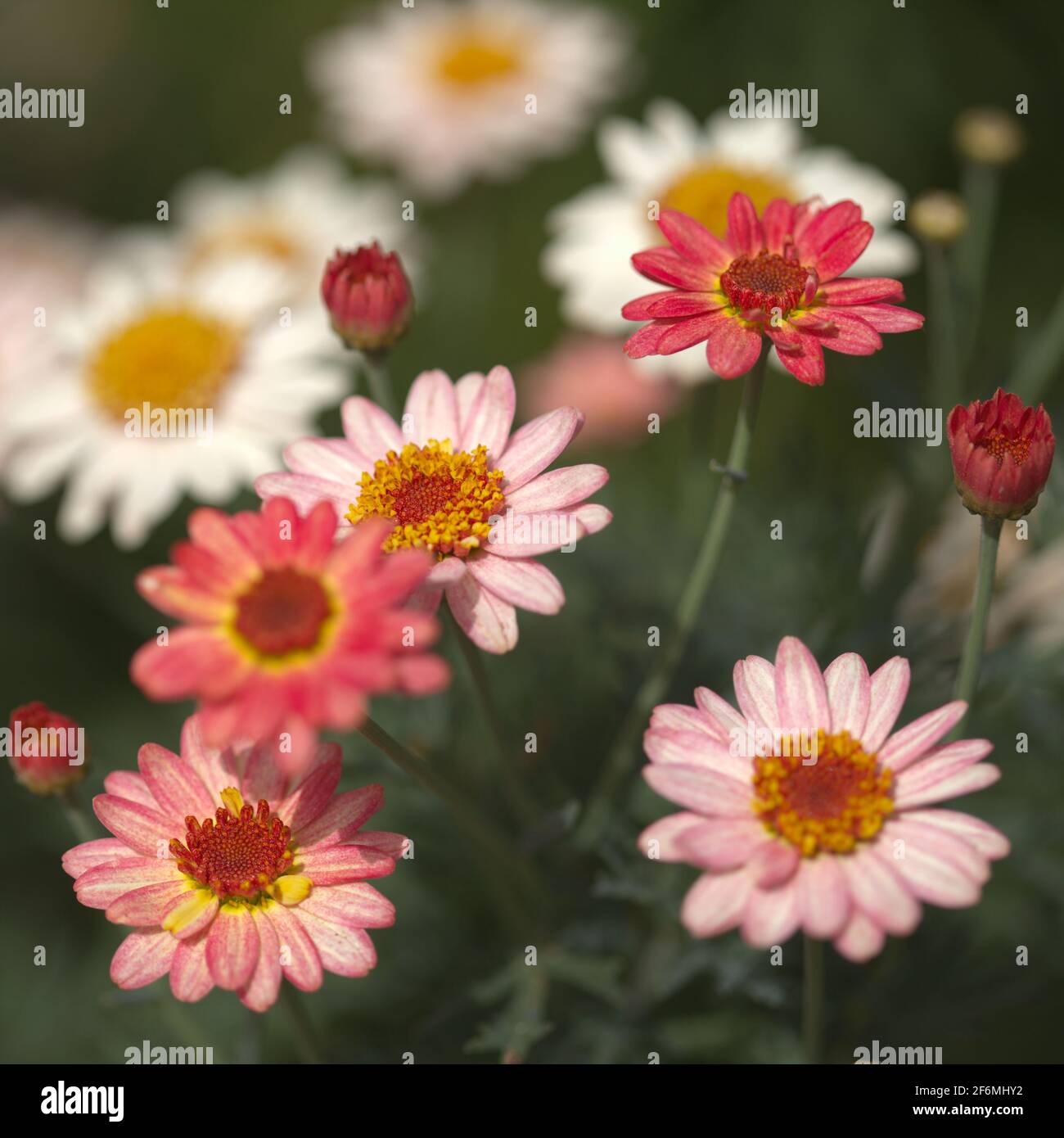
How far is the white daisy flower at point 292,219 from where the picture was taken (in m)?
3.11

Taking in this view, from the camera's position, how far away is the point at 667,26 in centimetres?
379

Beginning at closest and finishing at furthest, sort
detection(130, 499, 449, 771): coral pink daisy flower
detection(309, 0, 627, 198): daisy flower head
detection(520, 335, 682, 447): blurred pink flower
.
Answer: detection(130, 499, 449, 771): coral pink daisy flower, detection(520, 335, 682, 447): blurred pink flower, detection(309, 0, 627, 198): daisy flower head

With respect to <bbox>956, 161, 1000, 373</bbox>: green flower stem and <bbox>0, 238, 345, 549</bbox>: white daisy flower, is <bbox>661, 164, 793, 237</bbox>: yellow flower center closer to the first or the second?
<bbox>956, 161, 1000, 373</bbox>: green flower stem

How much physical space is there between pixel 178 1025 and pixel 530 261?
2592mm

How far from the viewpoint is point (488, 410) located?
141 centimetres

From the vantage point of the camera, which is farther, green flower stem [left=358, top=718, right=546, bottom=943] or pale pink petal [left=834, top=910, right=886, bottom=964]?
green flower stem [left=358, top=718, right=546, bottom=943]

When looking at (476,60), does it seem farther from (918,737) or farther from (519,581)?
(918,737)

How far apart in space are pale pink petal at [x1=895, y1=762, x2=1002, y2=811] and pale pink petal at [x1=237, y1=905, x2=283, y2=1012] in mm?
586

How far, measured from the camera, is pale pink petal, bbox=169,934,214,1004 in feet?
3.83

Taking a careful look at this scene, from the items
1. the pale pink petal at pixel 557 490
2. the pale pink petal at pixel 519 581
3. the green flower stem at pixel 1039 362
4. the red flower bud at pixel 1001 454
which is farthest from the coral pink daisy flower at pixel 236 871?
the green flower stem at pixel 1039 362

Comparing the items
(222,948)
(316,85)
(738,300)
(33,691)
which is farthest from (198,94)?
(222,948)

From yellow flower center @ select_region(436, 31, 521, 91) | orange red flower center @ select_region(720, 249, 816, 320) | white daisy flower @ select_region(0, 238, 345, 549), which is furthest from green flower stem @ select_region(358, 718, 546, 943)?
yellow flower center @ select_region(436, 31, 521, 91)

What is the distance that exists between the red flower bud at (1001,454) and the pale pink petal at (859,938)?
17.3 inches

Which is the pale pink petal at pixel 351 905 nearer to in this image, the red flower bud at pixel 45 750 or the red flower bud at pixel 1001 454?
the red flower bud at pixel 45 750
